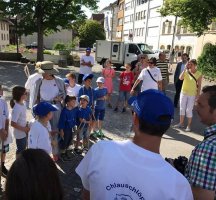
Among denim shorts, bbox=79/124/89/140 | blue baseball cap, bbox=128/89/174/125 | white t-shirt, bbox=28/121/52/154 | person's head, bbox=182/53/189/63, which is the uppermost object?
blue baseball cap, bbox=128/89/174/125

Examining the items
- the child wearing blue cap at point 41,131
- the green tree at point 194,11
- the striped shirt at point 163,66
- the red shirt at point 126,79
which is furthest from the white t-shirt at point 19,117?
the green tree at point 194,11

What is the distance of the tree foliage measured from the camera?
823 inches

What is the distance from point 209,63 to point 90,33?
148ft

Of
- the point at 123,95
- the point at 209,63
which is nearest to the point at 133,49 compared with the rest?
the point at 209,63

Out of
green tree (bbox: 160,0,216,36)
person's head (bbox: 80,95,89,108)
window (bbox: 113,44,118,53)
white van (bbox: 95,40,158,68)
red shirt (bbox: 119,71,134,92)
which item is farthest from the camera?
window (bbox: 113,44,118,53)

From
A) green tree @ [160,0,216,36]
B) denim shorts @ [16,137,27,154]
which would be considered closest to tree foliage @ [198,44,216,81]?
green tree @ [160,0,216,36]

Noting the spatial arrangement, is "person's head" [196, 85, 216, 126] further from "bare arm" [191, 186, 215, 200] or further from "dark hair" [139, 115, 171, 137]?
"dark hair" [139, 115, 171, 137]

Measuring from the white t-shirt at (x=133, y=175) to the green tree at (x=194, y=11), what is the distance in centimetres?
1681

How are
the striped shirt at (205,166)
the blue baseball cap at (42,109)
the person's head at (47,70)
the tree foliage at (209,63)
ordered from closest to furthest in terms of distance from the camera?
the striped shirt at (205,166), the blue baseball cap at (42,109), the person's head at (47,70), the tree foliage at (209,63)

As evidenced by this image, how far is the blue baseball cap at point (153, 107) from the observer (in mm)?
1862

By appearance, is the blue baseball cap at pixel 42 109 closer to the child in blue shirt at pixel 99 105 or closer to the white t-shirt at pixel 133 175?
the white t-shirt at pixel 133 175

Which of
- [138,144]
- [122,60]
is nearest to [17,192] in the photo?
[138,144]

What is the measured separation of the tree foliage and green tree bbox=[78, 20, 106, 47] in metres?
43.0

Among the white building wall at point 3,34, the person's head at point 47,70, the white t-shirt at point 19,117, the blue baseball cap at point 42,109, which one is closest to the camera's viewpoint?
the blue baseball cap at point 42,109
